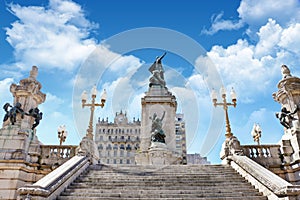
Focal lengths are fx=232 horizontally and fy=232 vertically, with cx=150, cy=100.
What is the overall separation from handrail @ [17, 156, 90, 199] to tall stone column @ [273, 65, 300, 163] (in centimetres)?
1044

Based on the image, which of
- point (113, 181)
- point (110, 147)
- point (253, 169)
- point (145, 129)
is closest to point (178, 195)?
point (113, 181)

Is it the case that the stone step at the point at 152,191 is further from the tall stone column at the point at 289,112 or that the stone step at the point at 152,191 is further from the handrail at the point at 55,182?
the tall stone column at the point at 289,112

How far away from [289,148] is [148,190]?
8519 millimetres

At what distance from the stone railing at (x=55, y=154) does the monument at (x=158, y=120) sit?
6516mm

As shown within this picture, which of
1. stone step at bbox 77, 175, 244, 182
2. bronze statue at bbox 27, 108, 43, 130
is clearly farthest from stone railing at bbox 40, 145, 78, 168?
stone step at bbox 77, 175, 244, 182

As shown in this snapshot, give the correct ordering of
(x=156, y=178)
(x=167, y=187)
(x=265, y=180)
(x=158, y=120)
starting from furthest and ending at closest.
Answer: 1. (x=158, y=120)
2. (x=156, y=178)
3. (x=167, y=187)
4. (x=265, y=180)

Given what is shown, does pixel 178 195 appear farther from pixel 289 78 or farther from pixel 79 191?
pixel 289 78

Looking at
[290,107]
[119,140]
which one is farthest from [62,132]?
[119,140]

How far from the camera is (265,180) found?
7.89m

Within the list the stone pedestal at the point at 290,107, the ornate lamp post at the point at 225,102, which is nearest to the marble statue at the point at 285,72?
the stone pedestal at the point at 290,107

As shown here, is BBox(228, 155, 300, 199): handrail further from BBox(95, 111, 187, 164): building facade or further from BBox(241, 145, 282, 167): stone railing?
BBox(95, 111, 187, 164): building facade

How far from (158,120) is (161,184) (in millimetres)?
10373

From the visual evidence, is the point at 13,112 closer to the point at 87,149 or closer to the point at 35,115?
the point at 35,115

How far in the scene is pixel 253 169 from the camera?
353 inches
